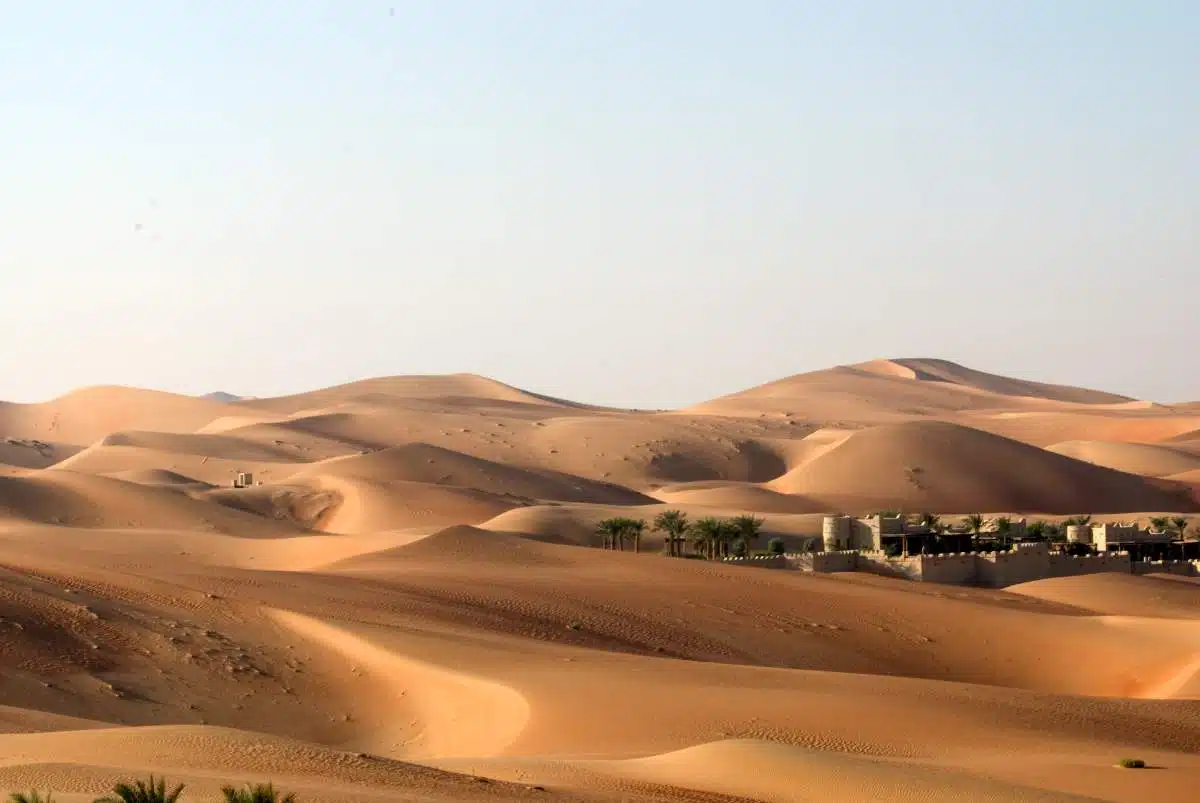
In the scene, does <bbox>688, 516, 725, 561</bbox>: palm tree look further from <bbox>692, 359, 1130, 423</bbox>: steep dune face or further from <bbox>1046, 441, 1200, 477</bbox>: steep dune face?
<bbox>692, 359, 1130, 423</bbox>: steep dune face

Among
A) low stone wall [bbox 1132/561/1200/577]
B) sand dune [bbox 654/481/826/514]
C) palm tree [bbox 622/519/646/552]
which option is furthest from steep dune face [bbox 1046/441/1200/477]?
palm tree [bbox 622/519/646/552]

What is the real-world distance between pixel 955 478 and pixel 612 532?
Answer: 40.9 meters

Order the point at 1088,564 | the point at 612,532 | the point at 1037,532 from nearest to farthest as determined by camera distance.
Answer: the point at 1088,564 → the point at 612,532 → the point at 1037,532

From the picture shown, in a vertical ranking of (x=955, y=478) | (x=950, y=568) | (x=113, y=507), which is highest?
(x=955, y=478)

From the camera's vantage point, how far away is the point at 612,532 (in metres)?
58.1

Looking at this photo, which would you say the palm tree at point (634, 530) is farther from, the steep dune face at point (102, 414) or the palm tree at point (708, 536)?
the steep dune face at point (102, 414)

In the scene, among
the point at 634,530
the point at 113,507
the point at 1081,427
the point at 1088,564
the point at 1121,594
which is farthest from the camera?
the point at 1081,427

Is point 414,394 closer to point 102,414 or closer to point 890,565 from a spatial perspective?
point 102,414

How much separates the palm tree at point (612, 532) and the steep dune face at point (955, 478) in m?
27.0

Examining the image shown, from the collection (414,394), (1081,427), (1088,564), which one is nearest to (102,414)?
(414,394)

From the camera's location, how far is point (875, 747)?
76.9 ft

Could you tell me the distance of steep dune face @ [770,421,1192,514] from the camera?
300ft

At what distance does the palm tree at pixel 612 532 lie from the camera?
57656 mm

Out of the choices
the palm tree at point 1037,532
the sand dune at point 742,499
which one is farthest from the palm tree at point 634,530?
the sand dune at point 742,499
